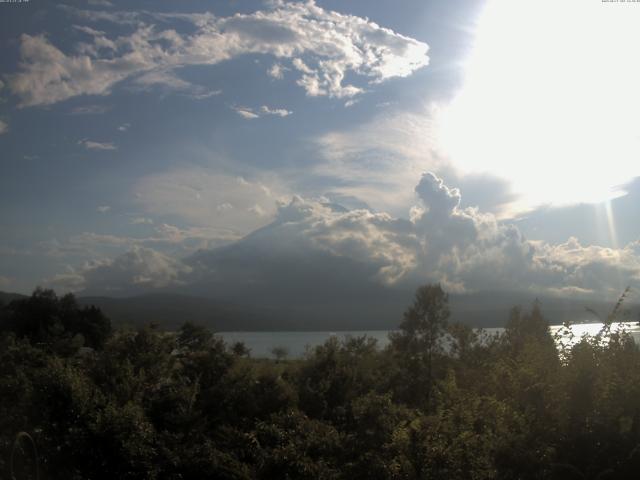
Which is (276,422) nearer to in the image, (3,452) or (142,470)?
(142,470)

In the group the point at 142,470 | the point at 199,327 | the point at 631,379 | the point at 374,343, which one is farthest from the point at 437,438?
the point at 199,327

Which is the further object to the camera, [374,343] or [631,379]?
[374,343]

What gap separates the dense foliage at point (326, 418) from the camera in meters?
7.92

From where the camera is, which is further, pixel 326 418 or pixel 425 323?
pixel 425 323

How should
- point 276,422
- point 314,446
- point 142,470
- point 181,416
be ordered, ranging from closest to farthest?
point 314,446
point 142,470
point 276,422
point 181,416

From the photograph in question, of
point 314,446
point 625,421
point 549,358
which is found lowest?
point 314,446

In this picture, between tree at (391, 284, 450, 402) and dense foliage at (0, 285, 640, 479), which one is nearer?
dense foliage at (0, 285, 640, 479)

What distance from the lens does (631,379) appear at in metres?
8.90

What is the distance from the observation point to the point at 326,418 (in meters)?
15.6

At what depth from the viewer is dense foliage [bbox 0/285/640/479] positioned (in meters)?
7.92

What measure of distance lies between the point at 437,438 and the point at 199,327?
182 ft

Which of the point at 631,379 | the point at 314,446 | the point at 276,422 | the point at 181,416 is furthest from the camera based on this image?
the point at 181,416

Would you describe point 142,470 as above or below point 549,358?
below

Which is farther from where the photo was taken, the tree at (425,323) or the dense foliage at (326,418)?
the tree at (425,323)
